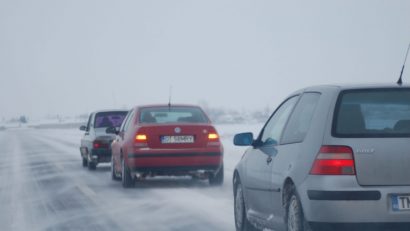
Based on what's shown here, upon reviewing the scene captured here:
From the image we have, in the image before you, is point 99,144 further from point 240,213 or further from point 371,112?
point 371,112

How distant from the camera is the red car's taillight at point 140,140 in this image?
623 inches

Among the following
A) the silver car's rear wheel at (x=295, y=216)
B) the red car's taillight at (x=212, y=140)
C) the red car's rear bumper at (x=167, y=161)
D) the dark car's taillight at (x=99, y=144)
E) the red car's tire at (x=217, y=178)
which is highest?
the silver car's rear wheel at (x=295, y=216)

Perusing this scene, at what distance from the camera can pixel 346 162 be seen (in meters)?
6.48

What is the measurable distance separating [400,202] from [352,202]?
34 cm

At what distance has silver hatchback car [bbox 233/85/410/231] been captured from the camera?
636 cm

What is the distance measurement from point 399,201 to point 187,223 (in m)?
4.53

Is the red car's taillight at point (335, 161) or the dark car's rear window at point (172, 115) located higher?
the red car's taillight at point (335, 161)

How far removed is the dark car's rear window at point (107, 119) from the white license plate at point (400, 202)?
16.6m

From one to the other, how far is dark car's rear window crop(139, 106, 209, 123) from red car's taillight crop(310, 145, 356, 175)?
9.78 meters

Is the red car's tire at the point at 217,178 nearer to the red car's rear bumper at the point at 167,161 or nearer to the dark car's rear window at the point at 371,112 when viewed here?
the red car's rear bumper at the point at 167,161

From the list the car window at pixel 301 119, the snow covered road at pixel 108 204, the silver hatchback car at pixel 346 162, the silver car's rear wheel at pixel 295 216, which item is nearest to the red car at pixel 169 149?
the snow covered road at pixel 108 204

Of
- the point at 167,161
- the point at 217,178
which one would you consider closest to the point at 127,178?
the point at 167,161

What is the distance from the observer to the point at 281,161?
742 cm

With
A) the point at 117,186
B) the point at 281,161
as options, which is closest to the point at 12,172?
the point at 117,186
